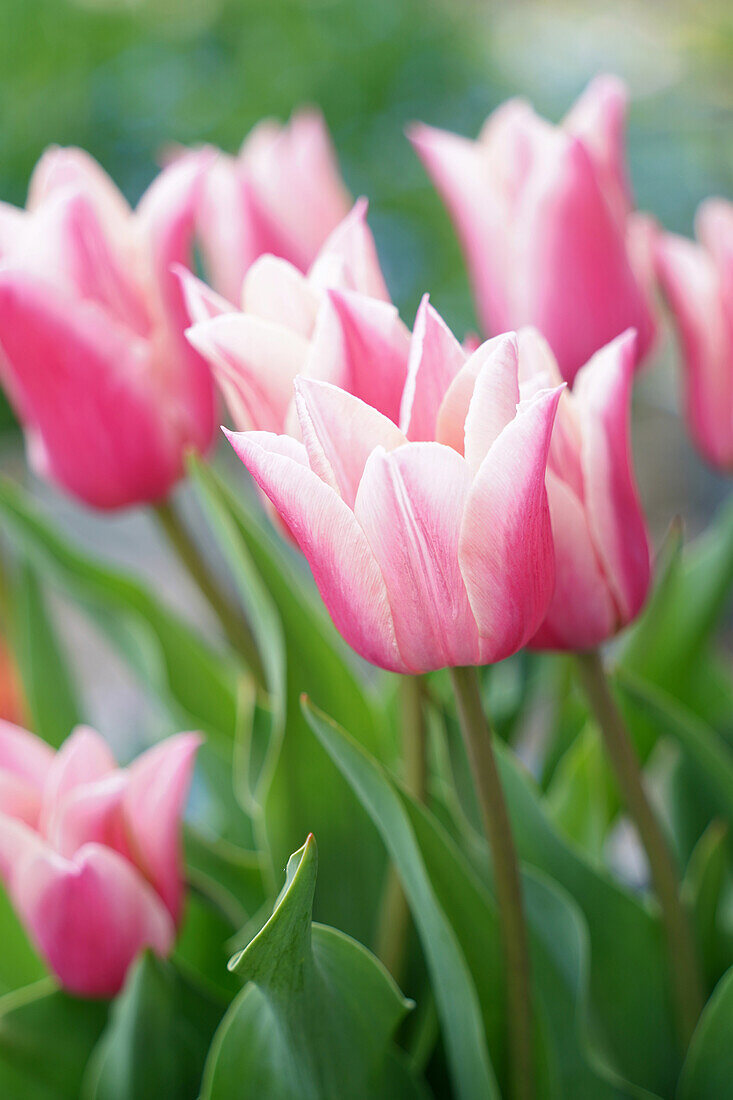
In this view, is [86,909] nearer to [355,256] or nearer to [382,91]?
[355,256]

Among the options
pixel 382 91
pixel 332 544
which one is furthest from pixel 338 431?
pixel 382 91

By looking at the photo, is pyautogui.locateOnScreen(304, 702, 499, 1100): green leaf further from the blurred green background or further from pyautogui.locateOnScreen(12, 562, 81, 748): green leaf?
the blurred green background

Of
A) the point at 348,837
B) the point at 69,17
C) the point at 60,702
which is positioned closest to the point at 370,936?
the point at 348,837

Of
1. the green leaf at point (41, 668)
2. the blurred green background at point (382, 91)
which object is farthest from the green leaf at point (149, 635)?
the blurred green background at point (382, 91)

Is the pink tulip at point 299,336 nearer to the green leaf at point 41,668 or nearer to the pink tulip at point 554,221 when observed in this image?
the pink tulip at point 554,221

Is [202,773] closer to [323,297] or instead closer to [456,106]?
[323,297]

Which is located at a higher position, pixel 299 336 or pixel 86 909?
pixel 299 336
